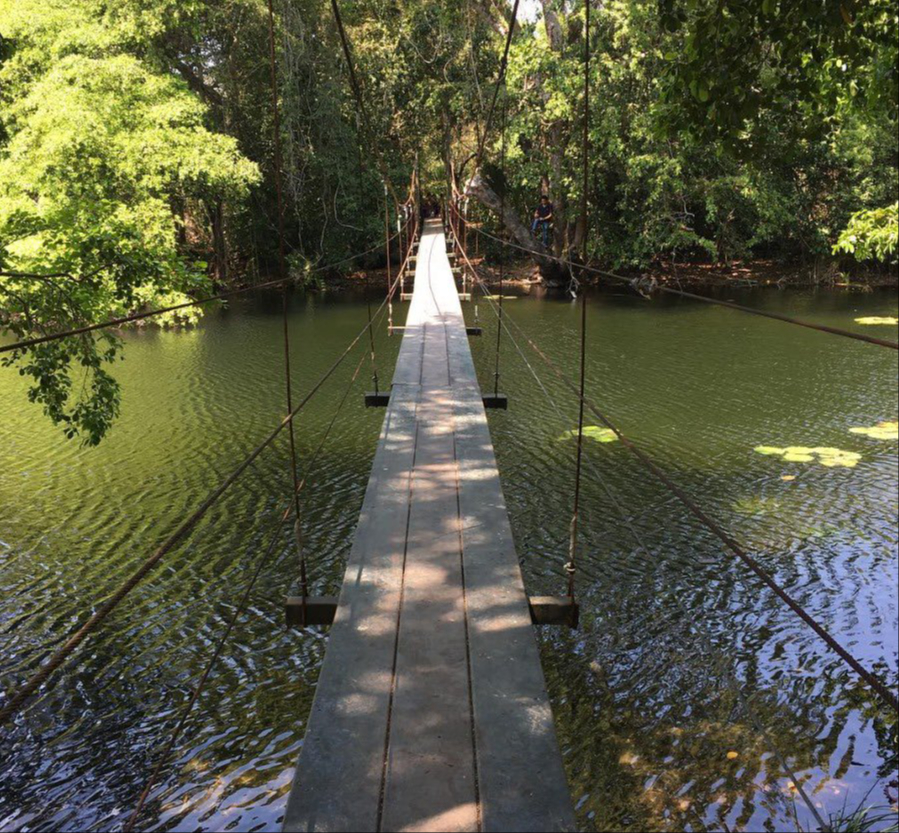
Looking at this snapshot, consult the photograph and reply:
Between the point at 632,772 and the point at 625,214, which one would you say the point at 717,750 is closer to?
the point at 632,772

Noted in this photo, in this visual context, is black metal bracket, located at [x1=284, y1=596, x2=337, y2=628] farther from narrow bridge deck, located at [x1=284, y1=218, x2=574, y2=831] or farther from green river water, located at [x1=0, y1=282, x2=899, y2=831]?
green river water, located at [x1=0, y1=282, x2=899, y2=831]

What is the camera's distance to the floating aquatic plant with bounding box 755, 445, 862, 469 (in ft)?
18.5

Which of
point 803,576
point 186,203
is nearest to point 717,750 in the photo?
point 803,576

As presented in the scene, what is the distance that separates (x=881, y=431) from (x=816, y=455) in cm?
90

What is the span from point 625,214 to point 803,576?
10.0 metres

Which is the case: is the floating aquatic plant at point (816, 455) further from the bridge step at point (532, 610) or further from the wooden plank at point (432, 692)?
the bridge step at point (532, 610)

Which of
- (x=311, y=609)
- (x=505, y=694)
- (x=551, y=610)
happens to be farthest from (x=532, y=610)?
(x=311, y=609)

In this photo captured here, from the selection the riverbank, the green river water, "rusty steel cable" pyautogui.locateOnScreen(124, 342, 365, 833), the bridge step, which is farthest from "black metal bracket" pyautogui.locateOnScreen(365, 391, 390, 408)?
the riverbank

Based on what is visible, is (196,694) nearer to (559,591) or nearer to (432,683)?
(432,683)

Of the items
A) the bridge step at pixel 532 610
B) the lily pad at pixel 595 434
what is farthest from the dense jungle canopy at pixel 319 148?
the bridge step at pixel 532 610

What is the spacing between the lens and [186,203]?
12.9 m

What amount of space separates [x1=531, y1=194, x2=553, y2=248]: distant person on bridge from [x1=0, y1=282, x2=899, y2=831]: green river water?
18.6ft

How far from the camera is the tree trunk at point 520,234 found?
13234 millimetres

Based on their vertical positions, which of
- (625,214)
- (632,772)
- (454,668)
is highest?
(625,214)
